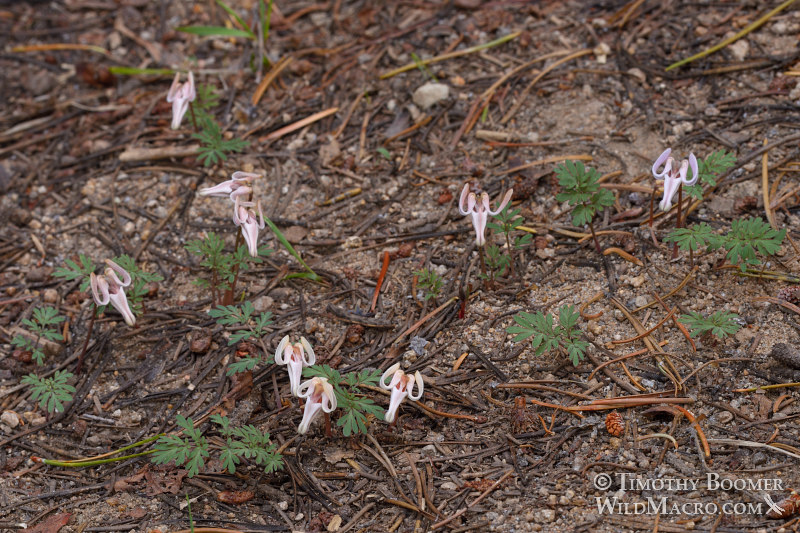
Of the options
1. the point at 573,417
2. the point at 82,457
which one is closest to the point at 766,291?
the point at 573,417

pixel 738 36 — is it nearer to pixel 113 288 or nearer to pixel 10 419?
pixel 113 288

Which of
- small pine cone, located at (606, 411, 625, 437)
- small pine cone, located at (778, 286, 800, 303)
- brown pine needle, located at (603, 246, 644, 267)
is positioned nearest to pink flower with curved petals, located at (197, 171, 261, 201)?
brown pine needle, located at (603, 246, 644, 267)

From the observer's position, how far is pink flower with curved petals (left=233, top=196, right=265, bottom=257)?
320 cm

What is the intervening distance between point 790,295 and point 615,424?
3.53 feet

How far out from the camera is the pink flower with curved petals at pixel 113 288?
10.5ft

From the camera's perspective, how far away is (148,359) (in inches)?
139

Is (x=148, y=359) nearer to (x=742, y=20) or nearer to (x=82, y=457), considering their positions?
(x=82, y=457)

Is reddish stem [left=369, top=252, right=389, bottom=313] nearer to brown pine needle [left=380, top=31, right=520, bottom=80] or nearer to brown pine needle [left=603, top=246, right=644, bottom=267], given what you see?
brown pine needle [left=603, top=246, right=644, bottom=267]

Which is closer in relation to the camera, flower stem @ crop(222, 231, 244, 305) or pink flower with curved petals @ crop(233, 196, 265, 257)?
pink flower with curved petals @ crop(233, 196, 265, 257)

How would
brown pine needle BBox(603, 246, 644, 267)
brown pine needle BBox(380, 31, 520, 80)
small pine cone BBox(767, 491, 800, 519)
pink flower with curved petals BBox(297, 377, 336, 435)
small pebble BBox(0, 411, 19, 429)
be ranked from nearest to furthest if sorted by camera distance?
small pine cone BBox(767, 491, 800, 519) → pink flower with curved petals BBox(297, 377, 336, 435) → small pebble BBox(0, 411, 19, 429) → brown pine needle BBox(603, 246, 644, 267) → brown pine needle BBox(380, 31, 520, 80)

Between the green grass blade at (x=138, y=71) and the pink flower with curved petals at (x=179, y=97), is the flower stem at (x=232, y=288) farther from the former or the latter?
the green grass blade at (x=138, y=71)

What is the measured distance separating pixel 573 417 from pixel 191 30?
3540 millimetres

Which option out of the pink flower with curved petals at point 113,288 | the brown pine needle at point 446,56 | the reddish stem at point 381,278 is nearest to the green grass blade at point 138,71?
the brown pine needle at point 446,56

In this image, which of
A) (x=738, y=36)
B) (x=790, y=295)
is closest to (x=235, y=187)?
(x=790, y=295)
